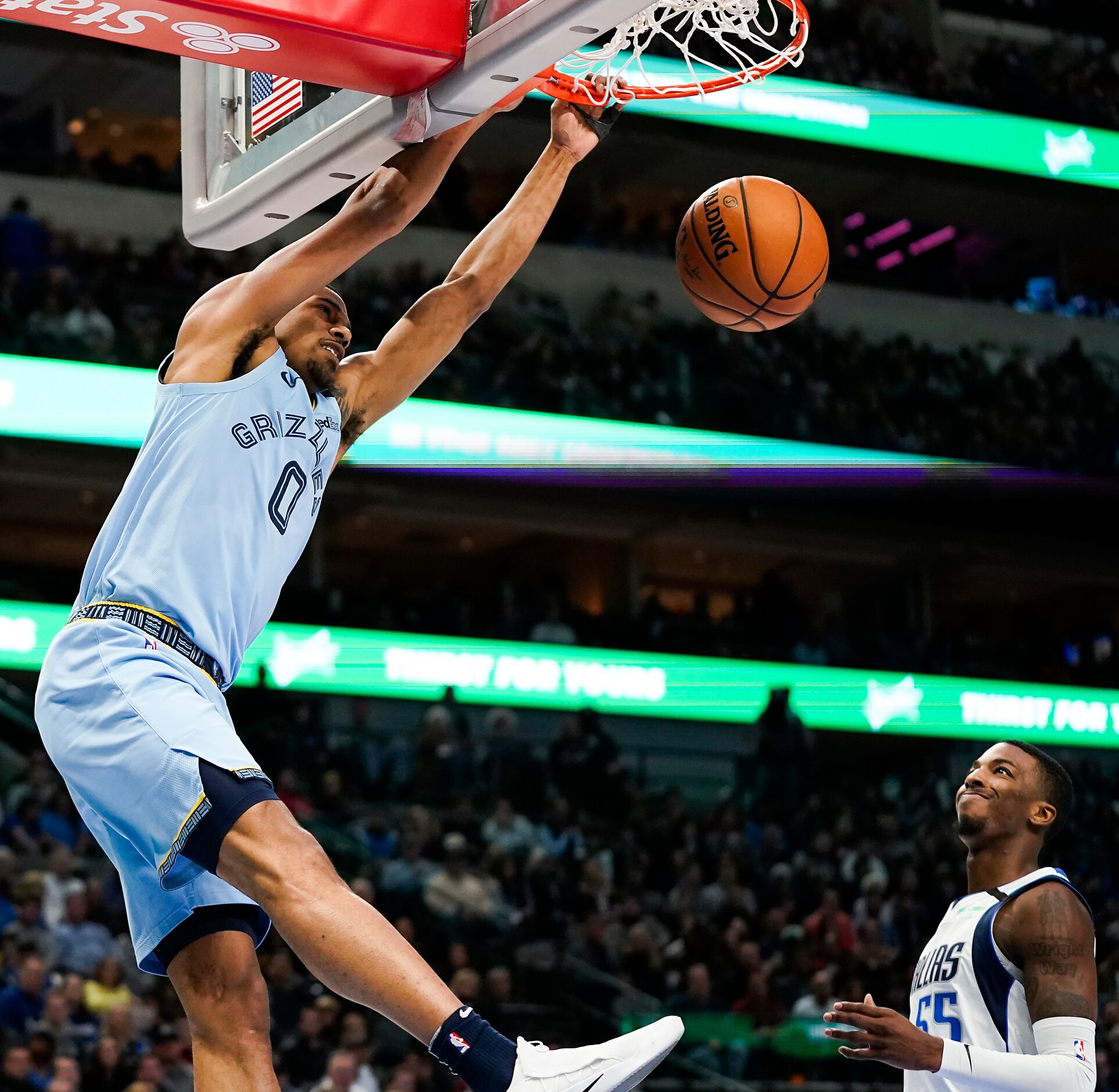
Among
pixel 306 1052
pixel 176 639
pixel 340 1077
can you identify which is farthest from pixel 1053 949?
pixel 306 1052

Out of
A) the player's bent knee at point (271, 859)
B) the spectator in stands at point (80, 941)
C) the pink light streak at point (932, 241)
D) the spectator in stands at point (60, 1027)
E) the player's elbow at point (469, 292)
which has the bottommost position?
the spectator in stands at point (60, 1027)

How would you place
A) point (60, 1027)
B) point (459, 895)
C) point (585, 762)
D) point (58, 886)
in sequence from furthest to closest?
point (585, 762) < point (459, 895) < point (58, 886) < point (60, 1027)

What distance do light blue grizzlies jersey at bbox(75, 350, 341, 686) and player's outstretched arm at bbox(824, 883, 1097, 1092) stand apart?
5.26 feet

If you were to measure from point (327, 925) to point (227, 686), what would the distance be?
779mm

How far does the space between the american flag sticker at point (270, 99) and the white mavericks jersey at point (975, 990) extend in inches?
107

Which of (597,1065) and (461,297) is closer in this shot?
(597,1065)

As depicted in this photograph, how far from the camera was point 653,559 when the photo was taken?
2219 cm

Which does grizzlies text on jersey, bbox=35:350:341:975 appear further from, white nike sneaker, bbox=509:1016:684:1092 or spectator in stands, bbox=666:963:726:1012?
spectator in stands, bbox=666:963:726:1012

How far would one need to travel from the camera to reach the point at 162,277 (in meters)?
15.5

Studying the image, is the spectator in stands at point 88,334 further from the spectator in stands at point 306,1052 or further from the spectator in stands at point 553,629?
the spectator in stands at point 306,1052

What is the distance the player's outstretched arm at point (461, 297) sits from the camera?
393 cm

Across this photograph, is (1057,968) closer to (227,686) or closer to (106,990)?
(227,686)

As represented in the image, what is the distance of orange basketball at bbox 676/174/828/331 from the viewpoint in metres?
4.68

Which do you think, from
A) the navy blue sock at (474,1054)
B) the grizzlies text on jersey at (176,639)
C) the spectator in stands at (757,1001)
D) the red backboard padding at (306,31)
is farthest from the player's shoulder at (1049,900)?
Result: the spectator in stands at (757,1001)
